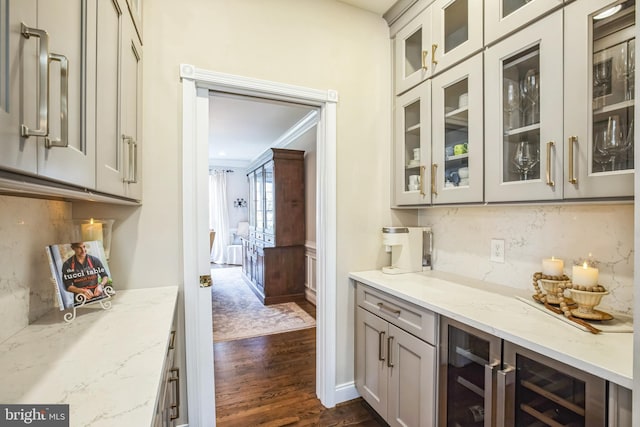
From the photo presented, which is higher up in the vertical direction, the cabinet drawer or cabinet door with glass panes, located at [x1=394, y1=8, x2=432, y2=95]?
cabinet door with glass panes, located at [x1=394, y1=8, x2=432, y2=95]

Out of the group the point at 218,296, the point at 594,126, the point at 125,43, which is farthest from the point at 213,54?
the point at 218,296

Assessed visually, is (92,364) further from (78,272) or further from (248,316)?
(248,316)

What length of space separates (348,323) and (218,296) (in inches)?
125

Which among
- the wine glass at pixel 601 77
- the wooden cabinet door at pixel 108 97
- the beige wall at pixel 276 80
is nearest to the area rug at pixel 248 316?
the beige wall at pixel 276 80

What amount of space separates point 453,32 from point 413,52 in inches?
14.0

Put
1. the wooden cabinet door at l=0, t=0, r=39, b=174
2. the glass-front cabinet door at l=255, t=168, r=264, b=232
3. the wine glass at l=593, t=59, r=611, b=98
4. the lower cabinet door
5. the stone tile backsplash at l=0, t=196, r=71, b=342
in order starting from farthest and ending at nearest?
the glass-front cabinet door at l=255, t=168, r=264, b=232, the lower cabinet door, the wine glass at l=593, t=59, r=611, b=98, the stone tile backsplash at l=0, t=196, r=71, b=342, the wooden cabinet door at l=0, t=0, r=39, b=174

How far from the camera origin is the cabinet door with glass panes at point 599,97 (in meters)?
1.01

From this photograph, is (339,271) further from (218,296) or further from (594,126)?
(218,296)

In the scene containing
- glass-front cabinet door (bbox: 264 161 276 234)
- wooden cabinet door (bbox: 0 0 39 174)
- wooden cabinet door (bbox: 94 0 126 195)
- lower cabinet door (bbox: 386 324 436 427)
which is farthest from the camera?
glass-front cabinet door (bbox: 264 161 276 234)

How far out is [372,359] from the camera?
6.14 ft

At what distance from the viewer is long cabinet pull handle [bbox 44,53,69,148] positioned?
0.56m

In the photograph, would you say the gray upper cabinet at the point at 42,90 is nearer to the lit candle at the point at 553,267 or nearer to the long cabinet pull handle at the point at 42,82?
the long cabinet pull handle at the point at 42,82

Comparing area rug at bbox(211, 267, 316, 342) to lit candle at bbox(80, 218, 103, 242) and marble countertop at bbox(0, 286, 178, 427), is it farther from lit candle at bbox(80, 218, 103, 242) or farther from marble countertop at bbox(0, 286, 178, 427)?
marble countertop at bbox(0, 286, 178, 427)

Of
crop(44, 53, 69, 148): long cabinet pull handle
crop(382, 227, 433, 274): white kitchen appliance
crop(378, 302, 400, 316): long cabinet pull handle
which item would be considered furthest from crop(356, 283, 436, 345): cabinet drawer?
crop(44, 53, 69, 148): long cabinet pull handle
